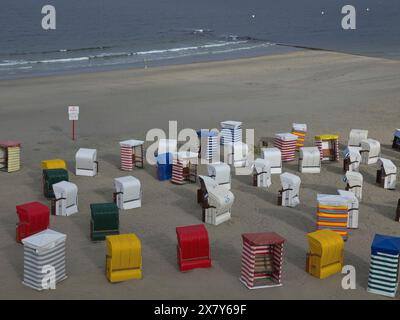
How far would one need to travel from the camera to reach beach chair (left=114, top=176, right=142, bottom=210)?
17672mm

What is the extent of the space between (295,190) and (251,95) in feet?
59.2

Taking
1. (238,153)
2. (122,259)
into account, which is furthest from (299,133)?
(122,259)

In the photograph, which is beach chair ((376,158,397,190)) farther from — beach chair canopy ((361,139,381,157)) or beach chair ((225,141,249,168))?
beach chair ((225,141,249,168))

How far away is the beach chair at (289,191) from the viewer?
18219 mm

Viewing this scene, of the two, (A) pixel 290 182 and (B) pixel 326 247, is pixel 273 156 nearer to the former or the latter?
(A) pixel 290 182

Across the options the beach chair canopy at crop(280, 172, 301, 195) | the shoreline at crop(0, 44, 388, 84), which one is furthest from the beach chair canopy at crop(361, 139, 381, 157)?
the shoreline at crop(0, 44, 388, 84)

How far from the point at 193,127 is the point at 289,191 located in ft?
34.6

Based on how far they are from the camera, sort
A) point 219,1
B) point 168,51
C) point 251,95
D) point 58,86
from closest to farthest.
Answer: point 251,95 → point 58,86 → point 168,51 → point 219,1

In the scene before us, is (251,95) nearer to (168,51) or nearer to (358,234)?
(358,234)

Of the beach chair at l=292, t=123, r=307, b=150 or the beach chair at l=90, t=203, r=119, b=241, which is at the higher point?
the beach chair at l=292, t=123, r=307, b=150

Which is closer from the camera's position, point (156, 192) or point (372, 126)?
point (156, 192)

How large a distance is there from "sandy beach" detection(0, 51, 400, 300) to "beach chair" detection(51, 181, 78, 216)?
1.12 ft

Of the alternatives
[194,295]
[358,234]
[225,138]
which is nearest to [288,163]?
[225,138]

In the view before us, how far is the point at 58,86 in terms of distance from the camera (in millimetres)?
38969
